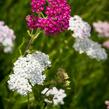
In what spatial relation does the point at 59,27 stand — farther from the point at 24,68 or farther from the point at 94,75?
the point at 94,75

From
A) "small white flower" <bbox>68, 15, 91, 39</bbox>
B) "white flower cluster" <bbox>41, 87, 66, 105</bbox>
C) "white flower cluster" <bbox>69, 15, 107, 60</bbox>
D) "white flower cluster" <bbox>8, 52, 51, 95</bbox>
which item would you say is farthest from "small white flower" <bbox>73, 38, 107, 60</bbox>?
"white flower cluster" <bbox>8, 52, 51, 95</bbox>

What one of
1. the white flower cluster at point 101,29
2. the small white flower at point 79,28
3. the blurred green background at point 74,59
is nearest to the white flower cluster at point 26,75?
the small white flower at point 79,28

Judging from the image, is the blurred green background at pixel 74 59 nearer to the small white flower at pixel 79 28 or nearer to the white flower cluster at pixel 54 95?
the small white flower at pixel 79 28

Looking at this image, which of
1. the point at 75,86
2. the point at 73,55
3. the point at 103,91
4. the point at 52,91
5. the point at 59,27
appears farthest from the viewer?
the point at 103,91

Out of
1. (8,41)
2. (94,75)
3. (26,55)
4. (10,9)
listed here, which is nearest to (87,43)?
(8,41)

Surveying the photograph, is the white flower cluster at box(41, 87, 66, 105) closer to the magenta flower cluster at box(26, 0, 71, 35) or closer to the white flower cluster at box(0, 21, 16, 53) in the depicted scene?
the magenta flower cluster at box(26, 0, 71, 35)

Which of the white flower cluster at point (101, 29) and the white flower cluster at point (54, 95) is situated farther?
the white flower cluster at point (101, 29)
